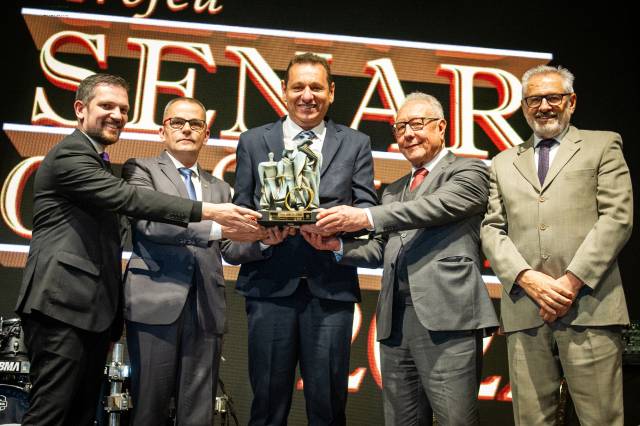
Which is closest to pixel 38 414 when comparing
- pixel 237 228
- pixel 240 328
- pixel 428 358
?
pixel 237 228

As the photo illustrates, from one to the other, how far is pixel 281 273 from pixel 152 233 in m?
0.63

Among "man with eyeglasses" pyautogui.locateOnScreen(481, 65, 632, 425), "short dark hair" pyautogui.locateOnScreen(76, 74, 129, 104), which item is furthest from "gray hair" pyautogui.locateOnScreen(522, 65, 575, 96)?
"short dark hair" pyautogui.locateOnScreen(76, 74, 129, 104)

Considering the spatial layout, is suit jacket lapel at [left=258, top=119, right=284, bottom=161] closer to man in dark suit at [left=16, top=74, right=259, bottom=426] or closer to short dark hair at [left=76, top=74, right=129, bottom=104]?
man in dark suit at [left=16, top=74, right=259, bottom=426]

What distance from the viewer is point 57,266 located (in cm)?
260

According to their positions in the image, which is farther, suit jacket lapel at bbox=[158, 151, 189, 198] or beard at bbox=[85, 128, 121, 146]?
suit jacket lapel at bbox=[158, 151, 189, 198]

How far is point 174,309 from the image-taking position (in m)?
2.79

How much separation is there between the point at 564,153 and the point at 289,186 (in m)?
1.17

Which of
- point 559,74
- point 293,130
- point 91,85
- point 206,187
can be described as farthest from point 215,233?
point 559,74

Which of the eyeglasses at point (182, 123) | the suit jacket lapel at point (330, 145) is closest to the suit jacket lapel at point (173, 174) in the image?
the eyeglasses at point (182, 123)

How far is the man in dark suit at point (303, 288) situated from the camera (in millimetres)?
2619

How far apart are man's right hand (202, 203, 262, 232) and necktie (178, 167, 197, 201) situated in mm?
328

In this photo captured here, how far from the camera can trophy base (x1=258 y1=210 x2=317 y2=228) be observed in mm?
2566

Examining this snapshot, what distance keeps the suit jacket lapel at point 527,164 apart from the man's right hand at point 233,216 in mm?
1147

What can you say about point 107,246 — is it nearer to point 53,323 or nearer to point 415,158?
point 53,323
